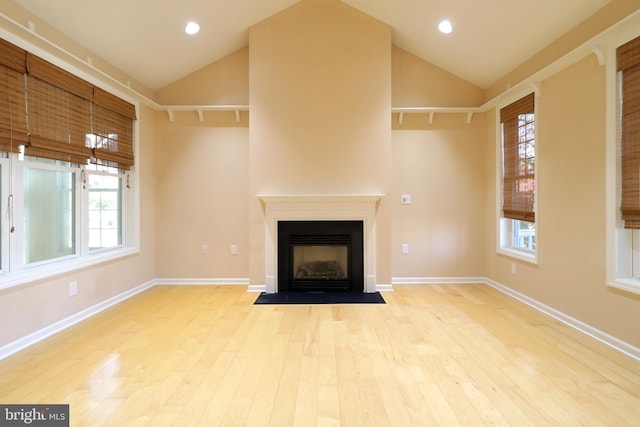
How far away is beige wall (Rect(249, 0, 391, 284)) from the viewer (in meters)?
4.01

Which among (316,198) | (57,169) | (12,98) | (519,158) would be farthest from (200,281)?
(519,158)

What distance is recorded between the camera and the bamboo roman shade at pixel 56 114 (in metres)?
2.40

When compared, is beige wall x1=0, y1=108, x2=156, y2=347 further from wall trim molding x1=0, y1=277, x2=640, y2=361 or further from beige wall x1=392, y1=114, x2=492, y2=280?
beige wall x1=392, y1=114, x2=492, y2=280

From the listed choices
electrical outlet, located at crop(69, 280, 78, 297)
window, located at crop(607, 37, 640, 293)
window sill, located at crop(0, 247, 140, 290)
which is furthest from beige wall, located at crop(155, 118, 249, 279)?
window, located at crop(607, 37, 640, 293)

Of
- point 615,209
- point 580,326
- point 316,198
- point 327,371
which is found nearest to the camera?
point 327,371

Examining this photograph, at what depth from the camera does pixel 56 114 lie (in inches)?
111

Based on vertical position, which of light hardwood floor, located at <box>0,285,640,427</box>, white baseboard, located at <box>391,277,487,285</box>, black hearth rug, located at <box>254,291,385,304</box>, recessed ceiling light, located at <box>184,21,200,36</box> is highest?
recessed ceiling light, located at <box>184,21,200,36</box>

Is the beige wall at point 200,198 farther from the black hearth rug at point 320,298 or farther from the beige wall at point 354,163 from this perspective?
the black hearth rug at point 320,298

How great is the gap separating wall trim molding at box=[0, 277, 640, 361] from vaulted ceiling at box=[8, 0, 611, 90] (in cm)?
261

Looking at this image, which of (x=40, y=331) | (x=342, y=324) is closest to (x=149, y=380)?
(x=40, y=331)

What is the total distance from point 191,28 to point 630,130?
4146 mm

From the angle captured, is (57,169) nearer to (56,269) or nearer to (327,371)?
(56,269)

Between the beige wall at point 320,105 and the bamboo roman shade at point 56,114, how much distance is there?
1550 millimetres

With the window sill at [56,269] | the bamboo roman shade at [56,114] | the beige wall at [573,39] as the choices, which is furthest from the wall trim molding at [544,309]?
the bamboo roman shade at [56,114]
